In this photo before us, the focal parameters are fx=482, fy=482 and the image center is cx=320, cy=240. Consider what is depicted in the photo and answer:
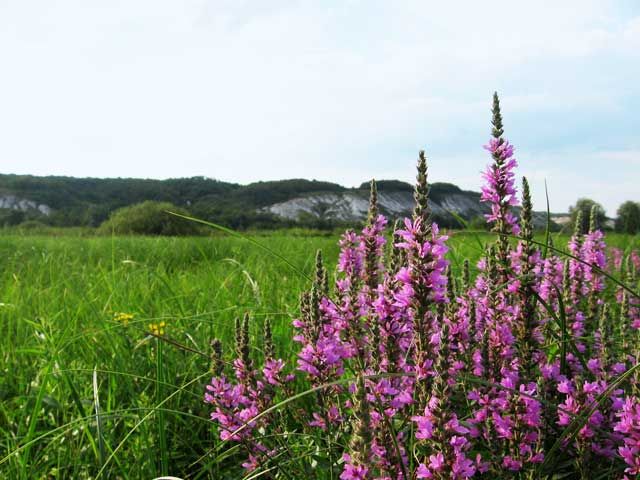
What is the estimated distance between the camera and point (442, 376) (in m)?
1.38

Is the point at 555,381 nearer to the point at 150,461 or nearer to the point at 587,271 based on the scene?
the point at 587,271

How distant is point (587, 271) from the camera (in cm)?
372

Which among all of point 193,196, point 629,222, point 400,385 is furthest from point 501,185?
point 193,196

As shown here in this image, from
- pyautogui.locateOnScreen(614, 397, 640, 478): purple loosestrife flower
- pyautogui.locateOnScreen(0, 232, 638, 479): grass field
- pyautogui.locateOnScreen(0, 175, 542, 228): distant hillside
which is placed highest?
pyautogui.locateOnScreen(0, 175, 542, 228): distant hillside

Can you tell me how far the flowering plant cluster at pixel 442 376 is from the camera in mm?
1530

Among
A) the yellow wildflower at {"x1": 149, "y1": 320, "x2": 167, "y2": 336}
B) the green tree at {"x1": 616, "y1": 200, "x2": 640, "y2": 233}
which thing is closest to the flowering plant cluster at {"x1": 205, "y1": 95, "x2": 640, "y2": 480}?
the yellow wildflower at {"x1": 149, "y1": 320, "x2": 167, "y2": 336}

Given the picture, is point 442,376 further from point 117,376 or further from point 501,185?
point 117,376

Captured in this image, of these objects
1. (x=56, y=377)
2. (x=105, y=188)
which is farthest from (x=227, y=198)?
(x=56, y=377)

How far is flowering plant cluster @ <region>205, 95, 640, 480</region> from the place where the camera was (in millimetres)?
1530

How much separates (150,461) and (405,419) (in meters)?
1.38

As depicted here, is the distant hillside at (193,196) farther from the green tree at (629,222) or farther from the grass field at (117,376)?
the grass field at (117,376)

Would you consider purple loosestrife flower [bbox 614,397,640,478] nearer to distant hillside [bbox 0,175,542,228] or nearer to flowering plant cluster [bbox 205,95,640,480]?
flowering plant cluster [bbox 205,95,640,480]

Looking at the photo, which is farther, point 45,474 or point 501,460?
point 45,474

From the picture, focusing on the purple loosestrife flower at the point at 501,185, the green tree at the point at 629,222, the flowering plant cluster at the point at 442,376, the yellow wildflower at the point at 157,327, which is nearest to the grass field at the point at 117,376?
the yellow wildflower at the point at 157,327
